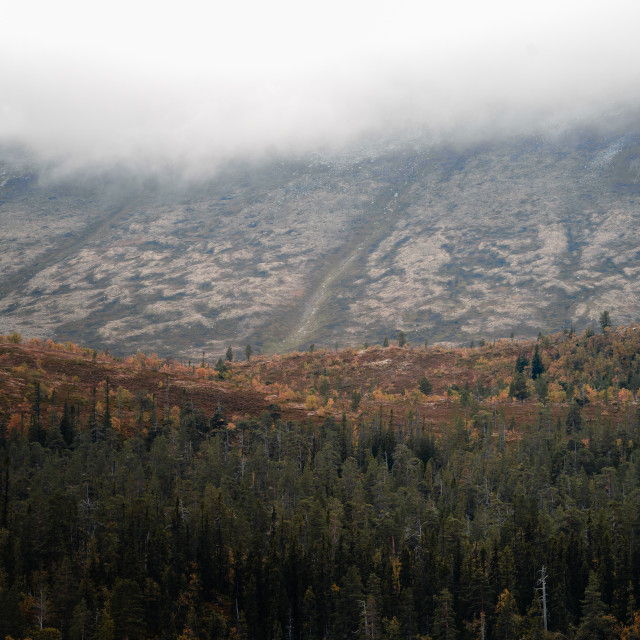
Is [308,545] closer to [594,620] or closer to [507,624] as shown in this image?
[507,624]

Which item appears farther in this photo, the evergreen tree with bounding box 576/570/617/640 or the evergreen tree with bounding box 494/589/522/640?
the evergreen tree with bounding box 576/570/617/640

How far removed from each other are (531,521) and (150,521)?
62.1 meters

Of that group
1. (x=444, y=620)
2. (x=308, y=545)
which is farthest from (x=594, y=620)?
(x=308, y=545)

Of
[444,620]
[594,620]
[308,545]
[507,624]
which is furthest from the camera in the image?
[308,545]

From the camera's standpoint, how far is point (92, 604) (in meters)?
99.6

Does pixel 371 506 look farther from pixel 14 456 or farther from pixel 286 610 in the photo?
pixel 14 456

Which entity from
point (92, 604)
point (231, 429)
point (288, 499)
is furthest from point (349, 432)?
point (92, 604)

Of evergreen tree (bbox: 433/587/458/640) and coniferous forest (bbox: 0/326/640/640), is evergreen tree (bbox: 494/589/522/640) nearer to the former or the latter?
coniferous forest (bbox: 0/326/640/640)

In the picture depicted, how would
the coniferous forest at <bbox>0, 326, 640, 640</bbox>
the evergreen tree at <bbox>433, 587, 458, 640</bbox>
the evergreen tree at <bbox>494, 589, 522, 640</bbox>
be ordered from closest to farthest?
the evergreen tree at <bbox>494, 589, 522, 640</bbox>
the evergreen tree at <bbox>433, 587, 458, 640</bbox>
the coniferous forest at <bbox>0, 326, 640, 640</bbox>

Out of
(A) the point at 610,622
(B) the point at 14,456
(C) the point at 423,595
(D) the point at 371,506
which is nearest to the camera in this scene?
(A) the point at 610,622

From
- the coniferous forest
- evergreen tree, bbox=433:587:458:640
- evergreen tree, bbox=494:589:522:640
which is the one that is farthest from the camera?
the coniferous forest

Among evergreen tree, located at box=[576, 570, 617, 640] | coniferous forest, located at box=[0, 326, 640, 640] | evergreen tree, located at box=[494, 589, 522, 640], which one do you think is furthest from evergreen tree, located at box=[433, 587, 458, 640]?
evergreen tree, located at box=[576, 570, 617, 640]

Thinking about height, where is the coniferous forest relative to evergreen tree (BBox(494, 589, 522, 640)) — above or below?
above

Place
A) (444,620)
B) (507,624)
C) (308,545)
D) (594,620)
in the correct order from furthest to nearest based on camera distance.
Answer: (308,545), (444,620), (594,620), (507,624)
